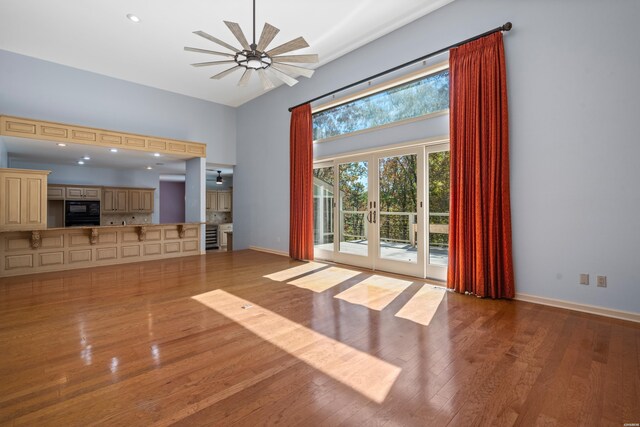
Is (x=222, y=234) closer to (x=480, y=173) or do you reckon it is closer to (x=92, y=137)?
(x=92, y=137)

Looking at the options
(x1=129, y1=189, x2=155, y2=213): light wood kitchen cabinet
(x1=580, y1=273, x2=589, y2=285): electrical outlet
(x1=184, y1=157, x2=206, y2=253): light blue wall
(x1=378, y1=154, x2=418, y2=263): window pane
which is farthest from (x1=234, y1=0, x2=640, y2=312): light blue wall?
(x1=129, y1=189, x2=155, y2=213): light wood kitchen cabinet

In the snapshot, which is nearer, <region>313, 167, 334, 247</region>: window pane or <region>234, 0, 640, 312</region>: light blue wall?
<region>234, 0, 640, 312</region>: light blue wall

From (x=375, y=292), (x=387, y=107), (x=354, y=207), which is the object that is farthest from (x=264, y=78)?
(x=375, y=292)

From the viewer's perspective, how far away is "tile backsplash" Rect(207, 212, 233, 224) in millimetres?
12625

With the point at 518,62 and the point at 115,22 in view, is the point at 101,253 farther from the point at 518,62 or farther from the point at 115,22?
the point at 518,62

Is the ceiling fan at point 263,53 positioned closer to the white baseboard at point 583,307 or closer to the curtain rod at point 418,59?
the curtain rod at point 418,59

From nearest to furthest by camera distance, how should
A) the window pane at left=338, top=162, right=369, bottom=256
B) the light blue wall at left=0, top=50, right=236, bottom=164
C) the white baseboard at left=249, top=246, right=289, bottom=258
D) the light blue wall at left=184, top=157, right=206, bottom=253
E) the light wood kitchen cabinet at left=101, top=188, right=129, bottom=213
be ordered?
the window pane at left=338, top=162, right=369, bottom=256
the light blue wall at left=0, top=50, right=236, bottom=164
the white baseboard at left=249, top=246, right=289, bottom=258
the light blue wall at left=184, top=157, right=206, bottom=253
the light wood kitchen cabinet at left=101, top=188, right=129, bottom=213

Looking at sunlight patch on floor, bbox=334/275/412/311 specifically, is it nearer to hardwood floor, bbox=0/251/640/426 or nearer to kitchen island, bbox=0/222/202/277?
hardwood floor, bbox=0/251/640/426

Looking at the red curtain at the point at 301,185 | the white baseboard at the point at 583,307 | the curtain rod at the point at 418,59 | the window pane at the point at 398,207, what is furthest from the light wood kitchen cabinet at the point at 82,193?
the white baseboard at the point at 583,307

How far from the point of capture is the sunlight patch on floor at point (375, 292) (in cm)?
373

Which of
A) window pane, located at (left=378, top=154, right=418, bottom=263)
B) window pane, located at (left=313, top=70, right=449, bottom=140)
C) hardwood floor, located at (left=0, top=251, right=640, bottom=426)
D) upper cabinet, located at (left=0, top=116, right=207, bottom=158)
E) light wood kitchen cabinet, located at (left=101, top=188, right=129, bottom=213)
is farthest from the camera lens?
light wood kitchen cabinet, located at (left=101, top=188, right=129, bottom=213)

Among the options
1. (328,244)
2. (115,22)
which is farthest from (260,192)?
(115,22)

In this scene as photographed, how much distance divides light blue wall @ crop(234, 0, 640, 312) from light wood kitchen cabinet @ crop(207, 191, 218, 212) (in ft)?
33.0

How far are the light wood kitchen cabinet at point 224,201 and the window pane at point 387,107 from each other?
733 cm
